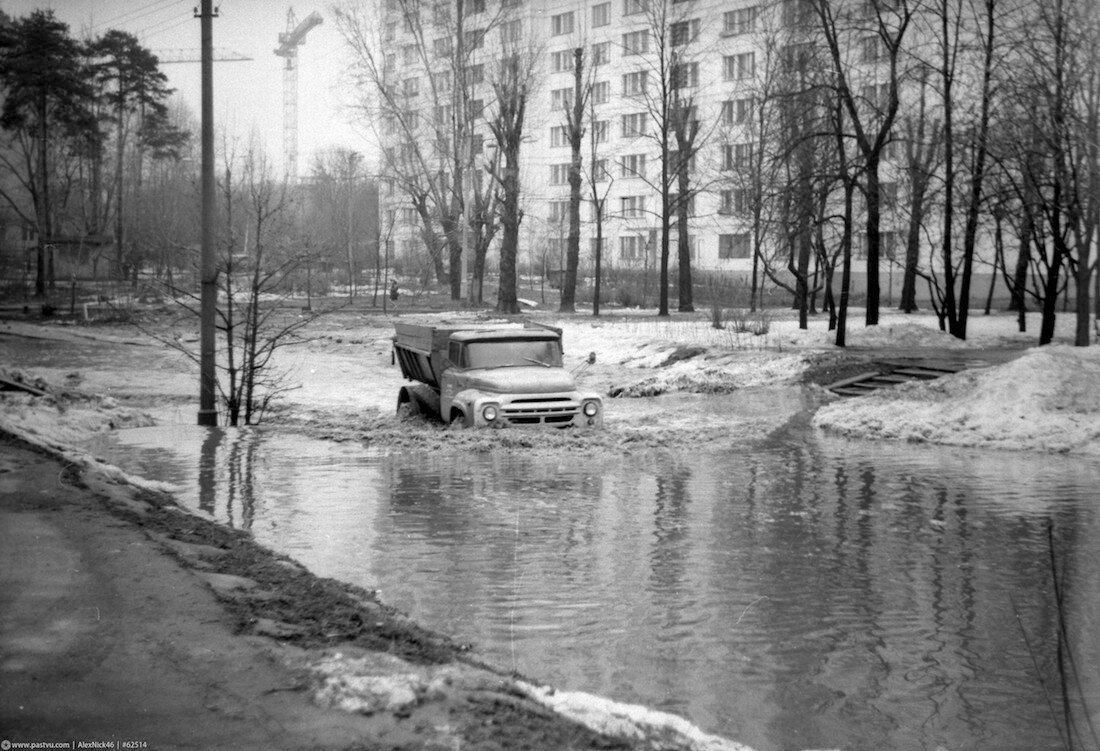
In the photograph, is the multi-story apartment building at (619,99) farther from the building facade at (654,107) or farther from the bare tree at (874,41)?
the bare tree at (874,41)

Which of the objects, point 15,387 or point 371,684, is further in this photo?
point 15,387

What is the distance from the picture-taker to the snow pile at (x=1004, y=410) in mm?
16220

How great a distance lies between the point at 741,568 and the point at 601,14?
66.2 meters

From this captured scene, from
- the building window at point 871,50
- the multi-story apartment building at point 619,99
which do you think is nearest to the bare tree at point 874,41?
the building window at point 871,50

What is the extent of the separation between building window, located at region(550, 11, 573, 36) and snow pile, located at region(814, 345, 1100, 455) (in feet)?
188

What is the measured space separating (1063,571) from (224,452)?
10.1 metres

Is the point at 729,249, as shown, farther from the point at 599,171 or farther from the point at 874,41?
the point at 874,41

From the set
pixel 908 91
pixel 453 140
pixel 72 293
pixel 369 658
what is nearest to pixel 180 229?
pixel 72 293

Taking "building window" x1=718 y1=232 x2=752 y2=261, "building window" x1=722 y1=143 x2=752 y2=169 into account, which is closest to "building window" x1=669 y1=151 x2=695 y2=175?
"building window" x1=722 y1=143 x2=752 y2=169

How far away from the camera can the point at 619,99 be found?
71.2m

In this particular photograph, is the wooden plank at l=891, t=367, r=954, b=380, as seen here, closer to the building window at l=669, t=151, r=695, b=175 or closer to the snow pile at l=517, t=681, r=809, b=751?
the snow pile at l=517, t=681, r=809, b=751

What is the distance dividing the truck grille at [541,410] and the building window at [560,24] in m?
59.4

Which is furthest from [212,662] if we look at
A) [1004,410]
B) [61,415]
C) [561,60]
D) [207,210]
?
[561,60]

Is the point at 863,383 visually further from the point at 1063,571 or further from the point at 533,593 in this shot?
the point at 533,593
